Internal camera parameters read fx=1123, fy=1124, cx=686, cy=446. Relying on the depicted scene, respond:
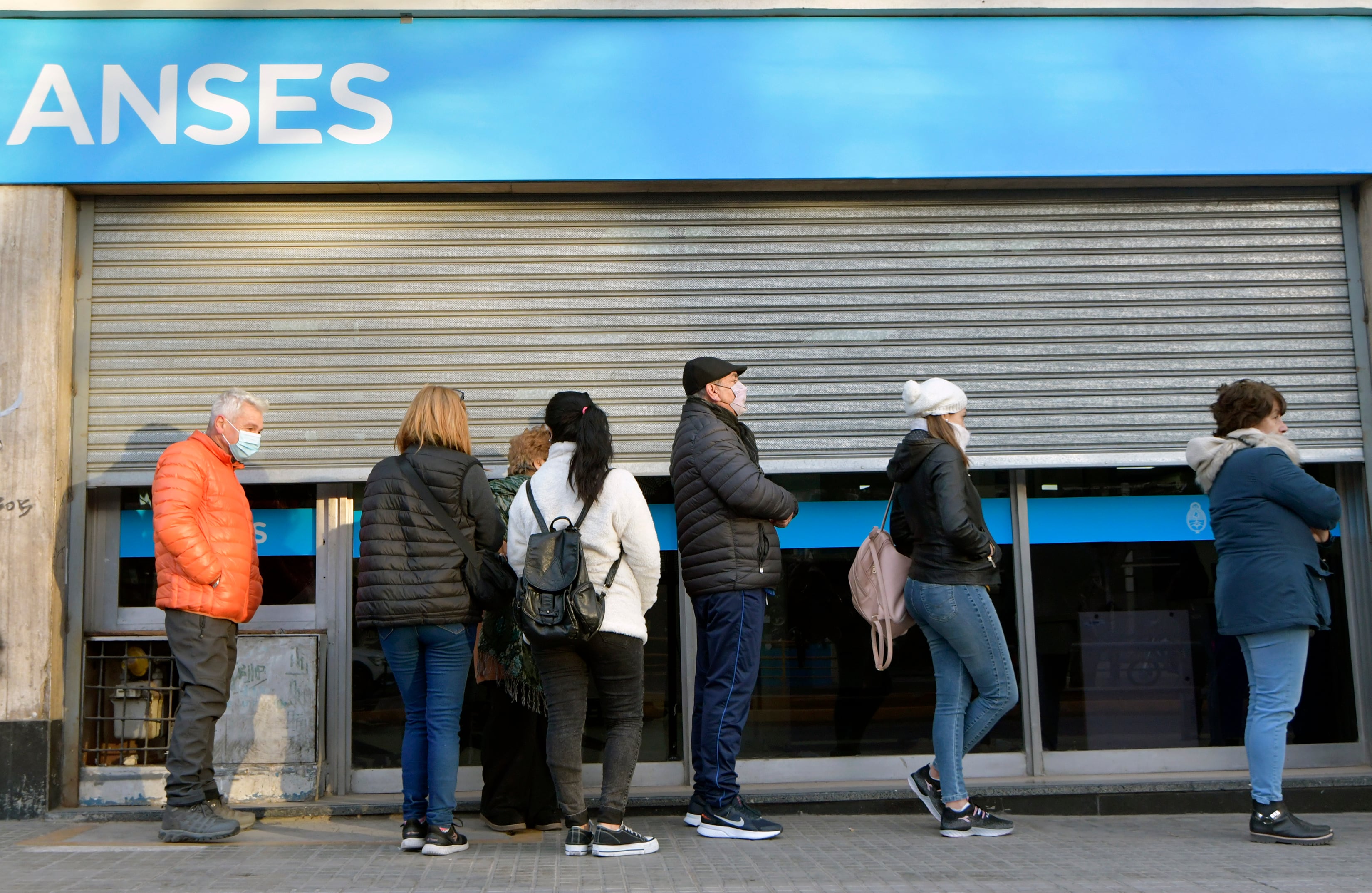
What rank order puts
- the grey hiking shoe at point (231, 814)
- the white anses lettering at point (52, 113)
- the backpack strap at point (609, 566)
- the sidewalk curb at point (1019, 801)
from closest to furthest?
the backpack strap at point (609, 566) → the grey hiking shoe at point (231, 814) → the sidewalk curb at point (1019, 801) → the white anses lettering at point (52, 113)

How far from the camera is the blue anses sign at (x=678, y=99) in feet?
17.7

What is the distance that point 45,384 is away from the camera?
17.3 ft

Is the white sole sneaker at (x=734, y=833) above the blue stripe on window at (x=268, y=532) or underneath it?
underneath

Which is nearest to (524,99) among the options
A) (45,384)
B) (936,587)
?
(45,384)

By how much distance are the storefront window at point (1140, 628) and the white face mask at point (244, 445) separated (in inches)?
149

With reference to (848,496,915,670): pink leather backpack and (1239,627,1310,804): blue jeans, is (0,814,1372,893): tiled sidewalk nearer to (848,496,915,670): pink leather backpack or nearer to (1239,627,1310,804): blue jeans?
(1239,627,1310,804): blue jeans

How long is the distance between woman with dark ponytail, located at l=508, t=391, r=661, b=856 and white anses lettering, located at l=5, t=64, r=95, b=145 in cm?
300

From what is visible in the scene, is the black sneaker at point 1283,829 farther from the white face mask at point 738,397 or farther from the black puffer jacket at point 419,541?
the black puffer jacket at point 419,541

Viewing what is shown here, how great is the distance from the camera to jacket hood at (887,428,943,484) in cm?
468

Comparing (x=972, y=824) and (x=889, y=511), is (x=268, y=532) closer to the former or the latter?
(x=889, y=511)

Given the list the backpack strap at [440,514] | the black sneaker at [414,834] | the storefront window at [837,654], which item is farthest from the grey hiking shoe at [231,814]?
the storefront window at [837,654]

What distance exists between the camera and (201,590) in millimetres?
4688

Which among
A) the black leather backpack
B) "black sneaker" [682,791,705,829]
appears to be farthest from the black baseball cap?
"black sneaker" [682,791,705,829]

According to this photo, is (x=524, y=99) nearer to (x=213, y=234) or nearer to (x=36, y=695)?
(x=213, y=234)
